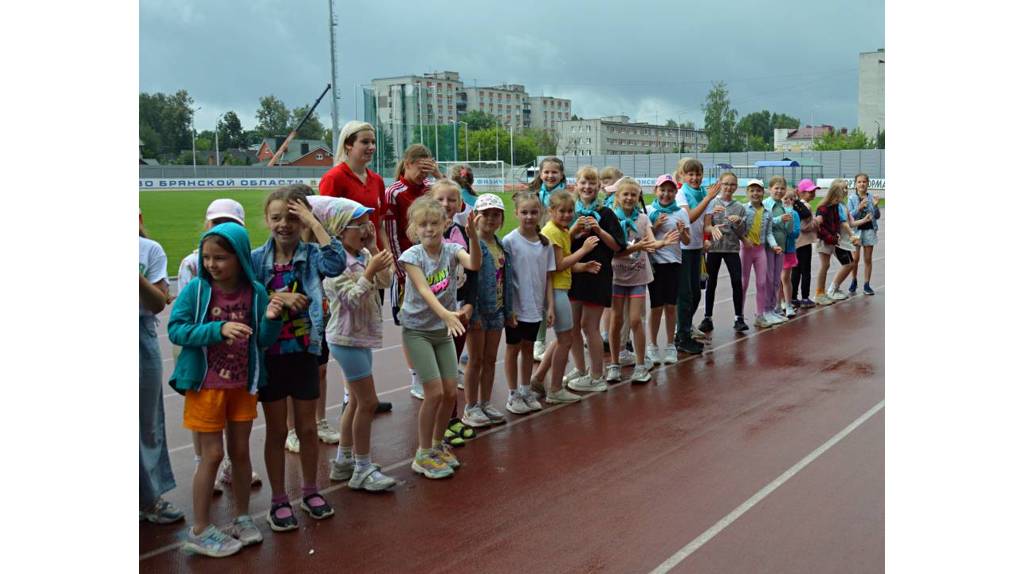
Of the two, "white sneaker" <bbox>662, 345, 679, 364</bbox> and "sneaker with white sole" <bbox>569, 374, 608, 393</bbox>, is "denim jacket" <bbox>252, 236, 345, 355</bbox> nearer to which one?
"sneaker with white sole" <bbox>569, 374, 608, 393</bbox>

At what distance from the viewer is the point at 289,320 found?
208 inches

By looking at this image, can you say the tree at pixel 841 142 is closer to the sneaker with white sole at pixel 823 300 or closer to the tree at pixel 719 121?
the tree at pixel 719 121

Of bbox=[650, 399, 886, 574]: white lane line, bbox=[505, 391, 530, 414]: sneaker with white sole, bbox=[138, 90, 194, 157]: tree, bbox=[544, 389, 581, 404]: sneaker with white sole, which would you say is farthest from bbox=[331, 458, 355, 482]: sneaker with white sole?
bbox=[138, 90, 194, 157]: tree

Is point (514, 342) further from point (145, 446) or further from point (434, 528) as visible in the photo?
point (145, 446)

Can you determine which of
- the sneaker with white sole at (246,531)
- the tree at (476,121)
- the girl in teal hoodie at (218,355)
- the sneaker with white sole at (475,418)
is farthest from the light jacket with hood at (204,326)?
the tree at (476,121)

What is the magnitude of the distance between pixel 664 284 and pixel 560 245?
201cm

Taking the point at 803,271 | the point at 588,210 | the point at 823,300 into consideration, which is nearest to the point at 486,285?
the point at 588,210

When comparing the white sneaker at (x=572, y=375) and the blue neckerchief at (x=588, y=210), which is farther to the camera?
the white sneaker at (x=572, y=375)

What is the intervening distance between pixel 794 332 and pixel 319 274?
8252mm

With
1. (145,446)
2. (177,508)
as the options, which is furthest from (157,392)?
(177,508)

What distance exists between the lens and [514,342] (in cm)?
782

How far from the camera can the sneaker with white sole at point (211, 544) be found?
5.02m

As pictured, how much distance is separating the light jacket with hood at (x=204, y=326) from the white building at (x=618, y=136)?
128088 mm

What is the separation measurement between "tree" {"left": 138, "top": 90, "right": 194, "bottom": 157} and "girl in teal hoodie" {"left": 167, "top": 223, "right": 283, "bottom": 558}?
6386 cm
